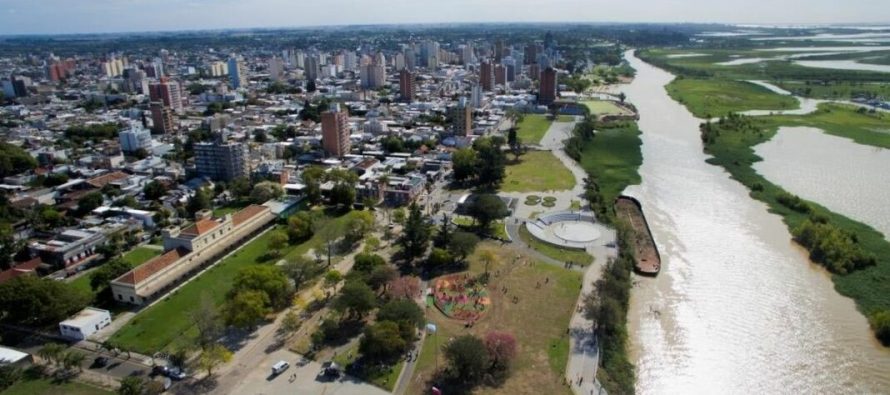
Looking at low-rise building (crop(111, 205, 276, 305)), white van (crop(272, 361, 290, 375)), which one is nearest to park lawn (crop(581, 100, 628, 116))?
low-rise building (crop(111, 205, 276, 305))

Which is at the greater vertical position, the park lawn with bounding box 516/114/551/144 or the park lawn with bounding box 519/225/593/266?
the park lawn with bounding box 516/114/551/144

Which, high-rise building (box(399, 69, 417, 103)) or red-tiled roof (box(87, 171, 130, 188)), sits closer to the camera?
red-tiled roof (box(87, 171, 130, 188))

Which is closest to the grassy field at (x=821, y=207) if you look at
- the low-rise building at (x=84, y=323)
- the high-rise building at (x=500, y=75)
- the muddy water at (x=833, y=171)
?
the muddy water at (x=833, y=171)

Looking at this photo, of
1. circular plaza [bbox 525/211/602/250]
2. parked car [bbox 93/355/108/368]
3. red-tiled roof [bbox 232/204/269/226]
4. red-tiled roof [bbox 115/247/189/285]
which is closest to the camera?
parked car [bbox 93/355/108/368]

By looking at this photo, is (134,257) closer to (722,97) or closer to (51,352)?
(51,352)

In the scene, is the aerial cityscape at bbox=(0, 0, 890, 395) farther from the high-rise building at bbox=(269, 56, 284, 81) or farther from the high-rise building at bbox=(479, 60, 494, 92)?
the high-rise building at bbox=(269, 56, 284, 81)

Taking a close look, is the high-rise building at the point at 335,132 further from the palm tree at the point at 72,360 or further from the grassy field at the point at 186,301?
the palm tree at the point at 72,360
